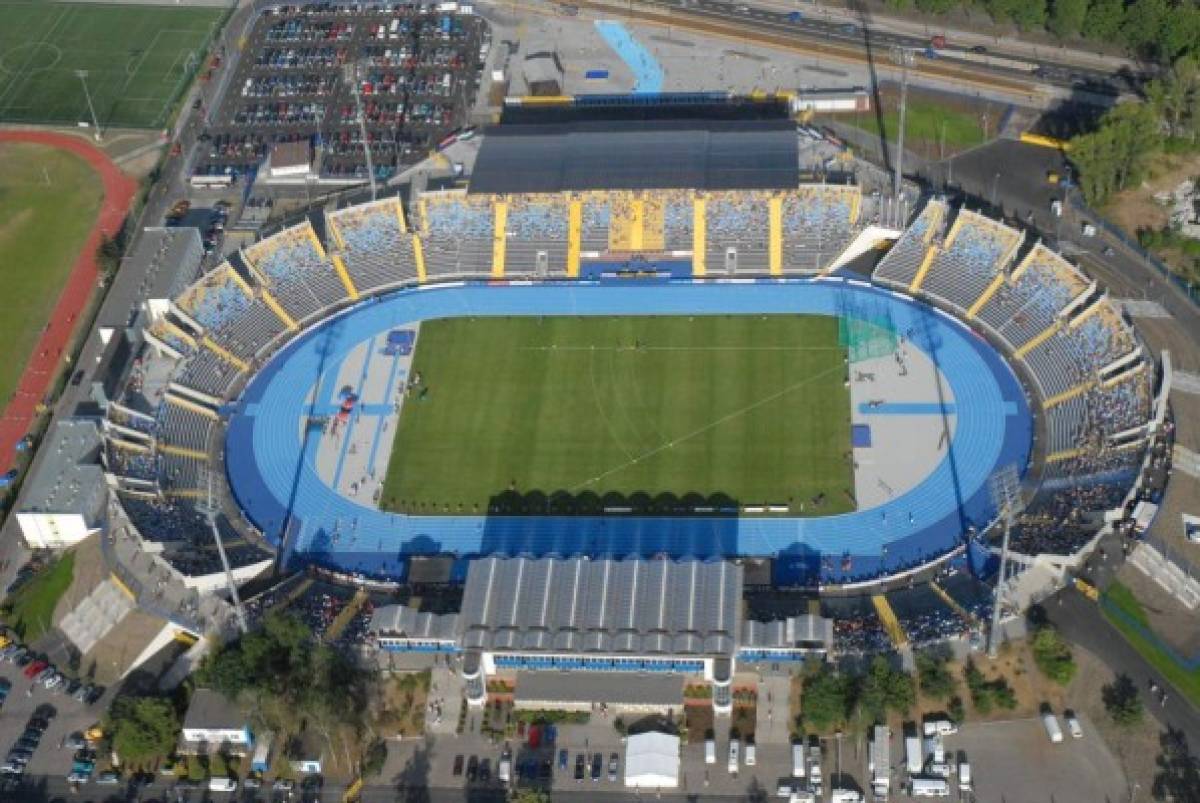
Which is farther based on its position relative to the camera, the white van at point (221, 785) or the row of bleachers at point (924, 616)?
the row of bleachers at point (924, 616)

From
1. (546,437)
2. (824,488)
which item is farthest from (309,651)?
(824,488)

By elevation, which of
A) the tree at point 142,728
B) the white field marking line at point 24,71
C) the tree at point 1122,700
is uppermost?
the white field marking line at point 24,71

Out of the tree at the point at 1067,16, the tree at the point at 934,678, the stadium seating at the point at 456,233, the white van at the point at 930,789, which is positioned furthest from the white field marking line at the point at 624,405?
the tree at the point at 1067,16

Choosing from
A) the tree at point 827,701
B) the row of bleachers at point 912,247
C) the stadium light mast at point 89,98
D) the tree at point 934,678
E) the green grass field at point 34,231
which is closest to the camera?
the tree at point 827,701

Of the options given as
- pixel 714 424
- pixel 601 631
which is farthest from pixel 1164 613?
pixel 601 631

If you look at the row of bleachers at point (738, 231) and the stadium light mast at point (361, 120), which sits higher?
the stadium light mast at point (361, 120)

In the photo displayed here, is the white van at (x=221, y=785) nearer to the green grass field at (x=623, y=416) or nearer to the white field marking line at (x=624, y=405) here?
the green grass field at (x=623, y=416)

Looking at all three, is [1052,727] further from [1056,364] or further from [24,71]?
[24,71]
